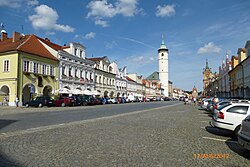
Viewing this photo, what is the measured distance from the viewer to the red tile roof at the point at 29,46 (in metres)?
38.3

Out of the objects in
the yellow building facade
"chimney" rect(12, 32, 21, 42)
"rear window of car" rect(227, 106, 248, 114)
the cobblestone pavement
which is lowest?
the cobblestone pavement

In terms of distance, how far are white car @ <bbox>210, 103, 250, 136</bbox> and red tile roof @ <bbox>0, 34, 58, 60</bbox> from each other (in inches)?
1336

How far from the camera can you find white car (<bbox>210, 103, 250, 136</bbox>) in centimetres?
989

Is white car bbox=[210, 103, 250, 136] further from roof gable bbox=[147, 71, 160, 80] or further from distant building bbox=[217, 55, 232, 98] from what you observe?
roof gable bbox=[147, 71, 160, 80]

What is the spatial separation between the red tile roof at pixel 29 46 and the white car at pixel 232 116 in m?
33.9

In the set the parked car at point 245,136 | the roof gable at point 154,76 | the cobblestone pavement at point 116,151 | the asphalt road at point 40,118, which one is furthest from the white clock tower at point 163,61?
the parked car at point 245,136

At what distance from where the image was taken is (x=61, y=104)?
122 feet

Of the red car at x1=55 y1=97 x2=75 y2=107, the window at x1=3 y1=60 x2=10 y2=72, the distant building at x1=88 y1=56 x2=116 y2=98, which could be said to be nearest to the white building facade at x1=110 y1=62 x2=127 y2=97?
the distant building at x1=88 y1=56 x2=116 y2=98

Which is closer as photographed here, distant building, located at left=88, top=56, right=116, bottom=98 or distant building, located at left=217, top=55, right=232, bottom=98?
distant building, located at left=88, top=56, right=116, bottom=98

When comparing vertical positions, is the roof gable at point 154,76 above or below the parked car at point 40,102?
above

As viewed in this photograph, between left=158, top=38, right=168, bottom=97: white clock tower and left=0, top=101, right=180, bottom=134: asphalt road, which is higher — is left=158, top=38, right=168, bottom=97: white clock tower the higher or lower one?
the higher one

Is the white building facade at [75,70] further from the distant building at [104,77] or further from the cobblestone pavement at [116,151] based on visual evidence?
the cobblestone pavement at [116,151]

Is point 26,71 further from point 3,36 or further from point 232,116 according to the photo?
point 232,116

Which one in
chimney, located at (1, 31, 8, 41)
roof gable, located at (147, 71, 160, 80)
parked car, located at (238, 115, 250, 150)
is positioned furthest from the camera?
roof gable, located at (147, 71, 160, 80)
